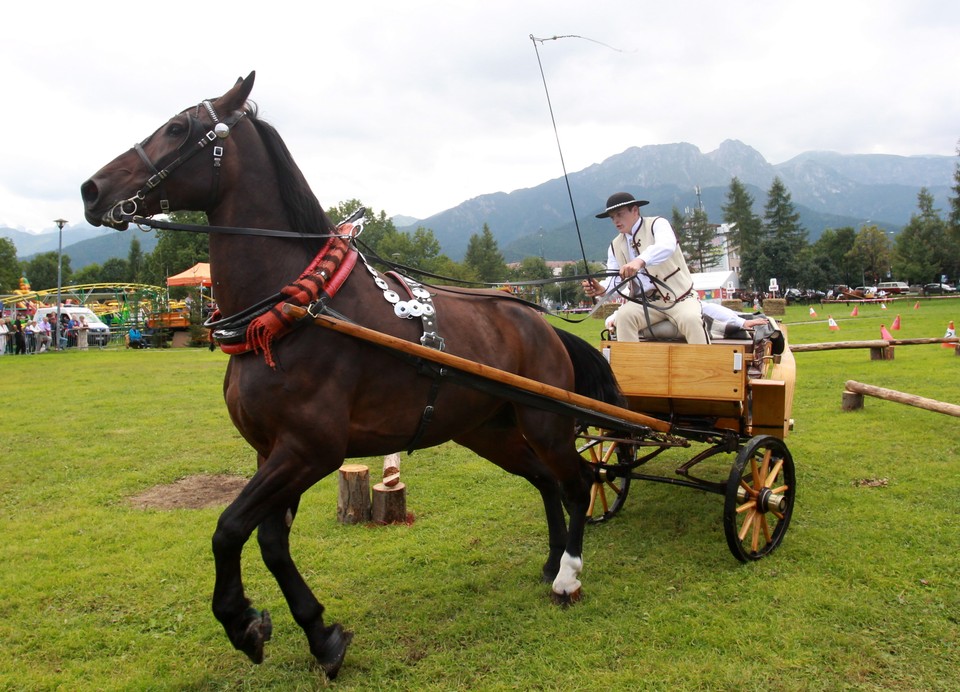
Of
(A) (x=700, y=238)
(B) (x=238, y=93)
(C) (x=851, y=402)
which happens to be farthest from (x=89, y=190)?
(A) (x=700, y=238)

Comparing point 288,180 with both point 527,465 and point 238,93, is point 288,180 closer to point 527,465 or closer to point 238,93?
point 238,93

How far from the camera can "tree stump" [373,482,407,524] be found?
587 centimetres

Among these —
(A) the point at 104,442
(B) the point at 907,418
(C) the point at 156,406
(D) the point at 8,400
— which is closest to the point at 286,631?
(A) the point at 104,442

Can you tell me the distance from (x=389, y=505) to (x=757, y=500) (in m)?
Answer: 3.07

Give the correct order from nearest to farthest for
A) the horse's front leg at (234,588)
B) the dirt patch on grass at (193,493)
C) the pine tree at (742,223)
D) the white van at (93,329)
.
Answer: the horse's front leg at (234,588), the dirt patch on grass at (193,493), the white van at (93,329), the pine tree at (742,223)

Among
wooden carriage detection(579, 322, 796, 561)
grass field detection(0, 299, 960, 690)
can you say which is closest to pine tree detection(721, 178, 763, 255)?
grass field detection(0, 299, 960, 690)

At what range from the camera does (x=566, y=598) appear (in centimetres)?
439

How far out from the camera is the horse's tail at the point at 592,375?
4.87 metres

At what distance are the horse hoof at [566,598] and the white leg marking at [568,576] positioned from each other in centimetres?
1

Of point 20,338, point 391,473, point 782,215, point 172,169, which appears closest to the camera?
point 172,169

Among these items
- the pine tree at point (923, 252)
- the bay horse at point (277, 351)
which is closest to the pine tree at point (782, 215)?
the pine tree at point (923, 252)

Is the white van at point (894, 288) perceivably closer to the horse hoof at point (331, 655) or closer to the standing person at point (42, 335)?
the standing person at point (42, 335)


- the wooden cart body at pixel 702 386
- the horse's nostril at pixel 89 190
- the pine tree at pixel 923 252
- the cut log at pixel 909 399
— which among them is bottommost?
the cut log at pixel 909 399

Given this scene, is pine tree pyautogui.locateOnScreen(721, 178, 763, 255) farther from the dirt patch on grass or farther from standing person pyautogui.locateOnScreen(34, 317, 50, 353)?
the dirt patch on grass
